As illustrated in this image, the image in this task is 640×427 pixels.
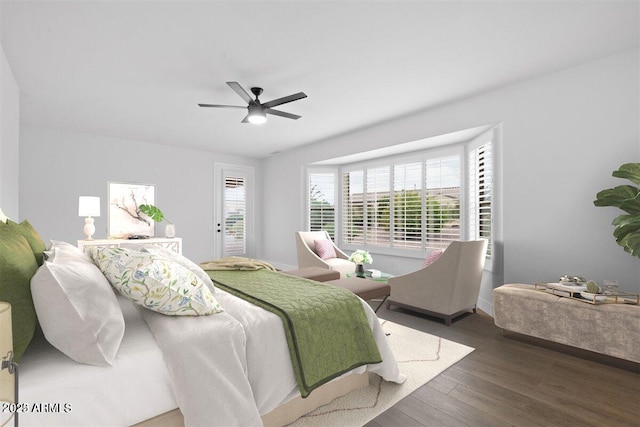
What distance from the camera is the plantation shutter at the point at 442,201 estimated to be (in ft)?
14.8

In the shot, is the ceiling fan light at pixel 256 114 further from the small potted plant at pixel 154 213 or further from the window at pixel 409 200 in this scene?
the small potted plant at pixel 154 213

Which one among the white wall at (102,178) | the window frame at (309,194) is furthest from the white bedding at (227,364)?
the white wall at (102,178)

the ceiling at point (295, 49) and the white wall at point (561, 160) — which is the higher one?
the ceiling at point (295, 49)

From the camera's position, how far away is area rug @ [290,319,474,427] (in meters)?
1.78

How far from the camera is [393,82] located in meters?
3.34

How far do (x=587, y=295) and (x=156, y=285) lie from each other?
3.10 meters

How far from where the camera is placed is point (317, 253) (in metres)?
5.02

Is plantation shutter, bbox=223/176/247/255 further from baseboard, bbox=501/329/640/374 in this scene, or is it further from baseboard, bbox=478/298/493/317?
baseboard, bbox=501/329/640/374

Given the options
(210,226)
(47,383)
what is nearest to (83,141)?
(210,226)

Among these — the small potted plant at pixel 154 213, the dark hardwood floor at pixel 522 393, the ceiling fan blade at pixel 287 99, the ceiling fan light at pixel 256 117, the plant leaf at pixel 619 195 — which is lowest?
the dark hardwood floor at pixel 522 393

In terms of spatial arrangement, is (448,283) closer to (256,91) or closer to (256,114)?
(256,114)

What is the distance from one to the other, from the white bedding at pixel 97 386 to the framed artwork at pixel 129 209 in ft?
16.0

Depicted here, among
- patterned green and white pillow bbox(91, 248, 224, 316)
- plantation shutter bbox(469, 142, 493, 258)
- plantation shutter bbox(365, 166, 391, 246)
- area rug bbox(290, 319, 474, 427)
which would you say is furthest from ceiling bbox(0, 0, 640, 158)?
area rug bbox(290, 319, 474, 427)

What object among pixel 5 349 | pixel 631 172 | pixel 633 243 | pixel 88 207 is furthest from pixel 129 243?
pixel 631 172
